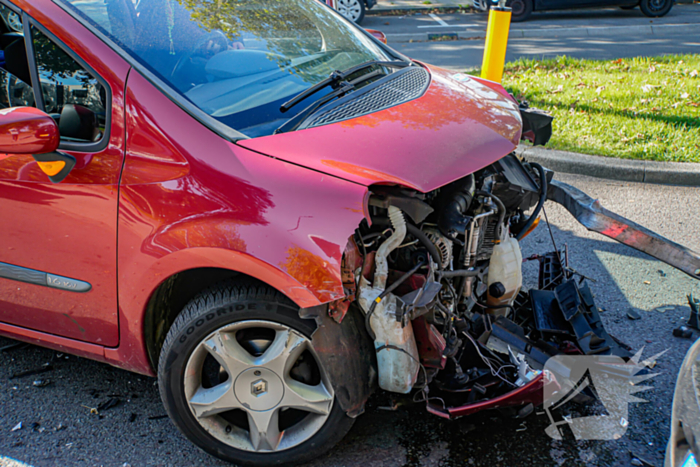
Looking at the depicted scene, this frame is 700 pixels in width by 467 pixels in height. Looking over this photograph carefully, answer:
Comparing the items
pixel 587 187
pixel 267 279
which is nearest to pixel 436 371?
pixel 267 279

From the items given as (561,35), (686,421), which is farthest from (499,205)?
(561,35)

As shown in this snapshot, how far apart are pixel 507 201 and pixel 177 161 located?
5.07 ft

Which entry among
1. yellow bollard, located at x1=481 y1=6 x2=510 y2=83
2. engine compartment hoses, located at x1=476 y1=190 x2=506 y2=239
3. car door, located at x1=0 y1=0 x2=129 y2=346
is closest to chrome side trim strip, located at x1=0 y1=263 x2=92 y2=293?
car door, located at x1=0 y1=0 x2=129 y2=346

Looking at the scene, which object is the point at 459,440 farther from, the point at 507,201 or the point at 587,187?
the point at 587,187

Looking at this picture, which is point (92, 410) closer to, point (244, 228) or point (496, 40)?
point (244, 228)

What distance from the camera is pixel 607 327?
3.21 m

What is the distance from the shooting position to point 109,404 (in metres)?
2.74

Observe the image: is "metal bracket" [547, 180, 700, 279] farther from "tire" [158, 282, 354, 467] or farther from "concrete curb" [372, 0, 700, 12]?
"concrete curb" [372, 0, 700, 12]

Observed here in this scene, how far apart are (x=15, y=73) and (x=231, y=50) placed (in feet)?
3.30

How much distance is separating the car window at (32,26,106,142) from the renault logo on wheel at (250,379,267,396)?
111cm

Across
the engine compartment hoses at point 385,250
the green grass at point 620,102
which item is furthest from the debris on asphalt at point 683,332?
the green grass at point 620,102

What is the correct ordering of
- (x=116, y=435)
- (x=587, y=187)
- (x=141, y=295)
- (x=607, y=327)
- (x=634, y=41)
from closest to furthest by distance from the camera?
(x=141, y=295)
(x=116, y=435)
(x=607, y=327)
(x=587, y=187)
(x=634, y=41)

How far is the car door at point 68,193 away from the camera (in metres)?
2.17

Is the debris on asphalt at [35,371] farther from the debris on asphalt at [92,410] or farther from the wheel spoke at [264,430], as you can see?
the wheel spoke at [264,430]
